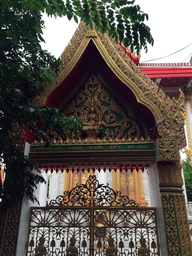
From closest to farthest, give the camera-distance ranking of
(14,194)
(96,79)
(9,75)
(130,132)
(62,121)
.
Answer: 1. (9,75)
2. (62,121)
3. (14,194)
4. (130,132)
5. (96,79)

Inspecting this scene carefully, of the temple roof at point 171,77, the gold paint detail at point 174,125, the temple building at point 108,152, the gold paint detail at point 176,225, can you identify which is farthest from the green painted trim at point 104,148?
the temple roof at point 171,77

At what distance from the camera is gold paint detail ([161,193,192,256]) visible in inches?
101

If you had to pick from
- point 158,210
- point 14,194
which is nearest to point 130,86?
point 158,210

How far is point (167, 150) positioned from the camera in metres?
2.88

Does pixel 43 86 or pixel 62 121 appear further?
pixel 43 86

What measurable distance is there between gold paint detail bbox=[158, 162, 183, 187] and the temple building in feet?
0.04

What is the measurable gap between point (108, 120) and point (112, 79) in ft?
2.29

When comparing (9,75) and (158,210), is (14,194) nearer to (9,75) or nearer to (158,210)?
(9,75)

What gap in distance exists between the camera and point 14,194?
9.38 ft

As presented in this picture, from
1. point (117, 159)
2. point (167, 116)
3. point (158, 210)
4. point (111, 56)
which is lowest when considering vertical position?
point (158, 210)

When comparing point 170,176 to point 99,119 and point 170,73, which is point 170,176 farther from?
point 170,73

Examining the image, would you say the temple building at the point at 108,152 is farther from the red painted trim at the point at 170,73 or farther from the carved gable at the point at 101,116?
the red painted trim at the point at 170,73

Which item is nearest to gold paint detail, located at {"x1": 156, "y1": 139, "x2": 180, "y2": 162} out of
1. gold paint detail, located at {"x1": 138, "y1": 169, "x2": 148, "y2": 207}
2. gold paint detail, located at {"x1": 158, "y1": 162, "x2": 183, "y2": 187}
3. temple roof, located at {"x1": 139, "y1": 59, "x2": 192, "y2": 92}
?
gold paint detail, located at {"x1": 158, "y1": 162, "x2": 183, "y2": 187}

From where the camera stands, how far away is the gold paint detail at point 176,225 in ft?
8.39
